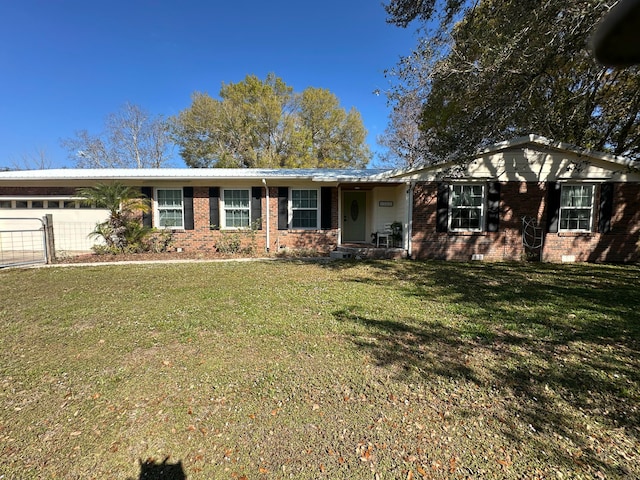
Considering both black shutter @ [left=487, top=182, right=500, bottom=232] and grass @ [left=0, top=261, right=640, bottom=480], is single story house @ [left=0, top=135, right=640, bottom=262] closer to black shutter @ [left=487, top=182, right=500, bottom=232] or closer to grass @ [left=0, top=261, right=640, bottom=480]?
black shutter @ [left=487, top=182, right=500, bottom=232]

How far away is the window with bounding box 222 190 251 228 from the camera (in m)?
11.2

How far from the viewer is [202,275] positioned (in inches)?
293

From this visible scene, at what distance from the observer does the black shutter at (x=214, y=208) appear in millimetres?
11094

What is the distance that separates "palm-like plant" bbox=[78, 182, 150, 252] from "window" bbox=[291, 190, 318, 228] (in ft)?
16.0

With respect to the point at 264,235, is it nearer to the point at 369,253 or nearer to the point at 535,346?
the point at 369,253

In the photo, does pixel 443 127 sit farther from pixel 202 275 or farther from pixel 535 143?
pixel 202 275

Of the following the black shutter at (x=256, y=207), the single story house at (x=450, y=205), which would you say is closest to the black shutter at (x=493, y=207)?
the single story house at (x=450, y=205)

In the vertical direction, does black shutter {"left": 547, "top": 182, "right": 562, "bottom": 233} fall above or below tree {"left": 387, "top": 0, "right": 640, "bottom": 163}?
below

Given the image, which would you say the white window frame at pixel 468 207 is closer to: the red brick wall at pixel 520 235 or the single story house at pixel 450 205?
the single story house at pixel 450 205

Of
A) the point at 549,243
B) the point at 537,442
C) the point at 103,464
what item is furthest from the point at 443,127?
the point at 103,464

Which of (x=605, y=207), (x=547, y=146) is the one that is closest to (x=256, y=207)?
(x=547, y=146)

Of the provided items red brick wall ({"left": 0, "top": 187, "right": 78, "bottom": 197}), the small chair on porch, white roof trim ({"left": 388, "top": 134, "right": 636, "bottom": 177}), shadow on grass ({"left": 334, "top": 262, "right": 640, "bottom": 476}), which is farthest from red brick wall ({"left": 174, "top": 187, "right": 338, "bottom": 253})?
shadow on grass ({"left": 334, "top": 262, "right": 640, "bottom": 476})

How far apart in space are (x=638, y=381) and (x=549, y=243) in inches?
321

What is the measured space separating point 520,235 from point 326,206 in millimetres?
6230
